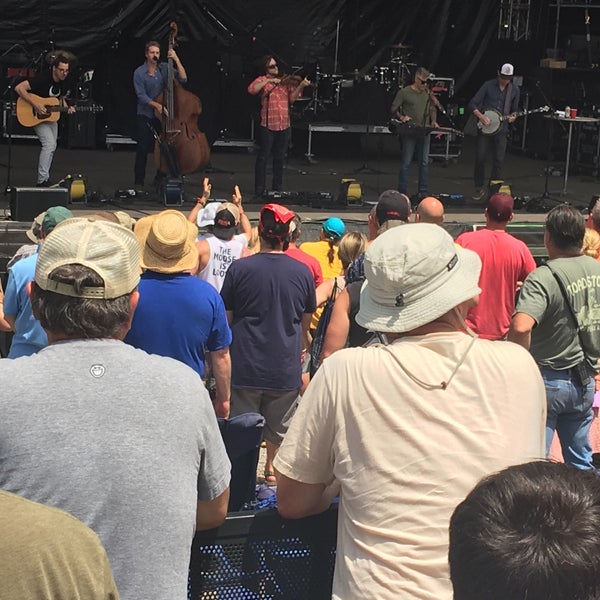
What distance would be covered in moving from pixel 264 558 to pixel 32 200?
6.78 metres

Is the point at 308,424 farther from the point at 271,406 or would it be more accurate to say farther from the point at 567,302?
the point at 271,406

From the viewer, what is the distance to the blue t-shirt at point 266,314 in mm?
4383

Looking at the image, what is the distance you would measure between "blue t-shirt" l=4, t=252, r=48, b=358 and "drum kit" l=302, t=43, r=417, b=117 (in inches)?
396

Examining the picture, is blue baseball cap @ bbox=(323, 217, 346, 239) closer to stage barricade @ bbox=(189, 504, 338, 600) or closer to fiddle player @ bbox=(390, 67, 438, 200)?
stage barricade @ bbox=(189, 504, 338, 600)

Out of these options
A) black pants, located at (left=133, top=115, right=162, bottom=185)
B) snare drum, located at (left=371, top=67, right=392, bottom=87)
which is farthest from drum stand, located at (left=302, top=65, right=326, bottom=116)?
black pants, located at (left=133, top=115, right=162, bottom=185)

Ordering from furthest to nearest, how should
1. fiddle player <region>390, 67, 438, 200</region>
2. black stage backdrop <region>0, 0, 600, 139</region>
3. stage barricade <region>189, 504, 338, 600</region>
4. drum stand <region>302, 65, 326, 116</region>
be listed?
1. drum stand <region>302, 65, 326, 116</region>
2. black stage backdrop <region>0, 0, 600, 139</region>
3. fiddle player <region>390, 67, 438, 200</region>
4. stage barricade <region>189, 504, 338, 600</region>

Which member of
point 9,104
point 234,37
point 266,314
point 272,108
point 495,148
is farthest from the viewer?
point 234,37

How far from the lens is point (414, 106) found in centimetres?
1112

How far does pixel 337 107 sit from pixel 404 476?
1256 centimetres

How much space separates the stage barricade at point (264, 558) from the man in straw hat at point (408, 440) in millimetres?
216

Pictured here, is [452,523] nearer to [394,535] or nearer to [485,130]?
[394,535]

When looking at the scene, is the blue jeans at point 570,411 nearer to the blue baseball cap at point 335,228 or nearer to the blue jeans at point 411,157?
the blue baseball cap at point 335,228

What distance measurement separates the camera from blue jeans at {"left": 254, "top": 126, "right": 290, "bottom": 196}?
35.0ft

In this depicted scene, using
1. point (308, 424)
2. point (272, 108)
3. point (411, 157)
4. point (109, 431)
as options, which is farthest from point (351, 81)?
point (109, 431)
